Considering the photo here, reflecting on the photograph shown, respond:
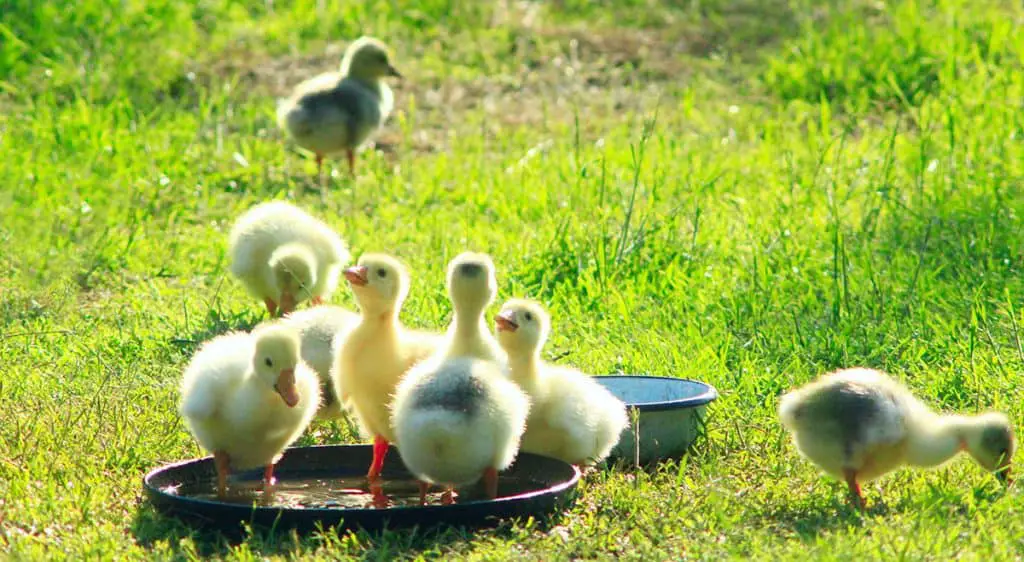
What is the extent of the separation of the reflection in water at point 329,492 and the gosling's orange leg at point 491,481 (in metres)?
0.18

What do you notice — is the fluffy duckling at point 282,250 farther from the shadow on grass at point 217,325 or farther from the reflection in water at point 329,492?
the reflection in water at point 329,492

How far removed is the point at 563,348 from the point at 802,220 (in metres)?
2.18

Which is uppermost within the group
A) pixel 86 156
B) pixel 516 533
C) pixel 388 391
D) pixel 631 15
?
pixel 631 15

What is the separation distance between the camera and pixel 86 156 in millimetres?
10023

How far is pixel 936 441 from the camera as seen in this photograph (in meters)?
4.98

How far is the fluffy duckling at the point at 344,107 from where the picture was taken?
33.1ft

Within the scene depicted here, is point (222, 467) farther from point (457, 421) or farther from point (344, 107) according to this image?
A: point (344, 107)

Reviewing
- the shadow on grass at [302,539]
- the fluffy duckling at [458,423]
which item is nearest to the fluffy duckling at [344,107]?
the fluffy duckling at [458,423]

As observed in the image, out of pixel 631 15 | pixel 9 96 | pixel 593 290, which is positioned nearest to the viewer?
pixel 593 290

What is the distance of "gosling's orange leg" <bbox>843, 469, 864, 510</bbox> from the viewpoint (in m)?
4.96

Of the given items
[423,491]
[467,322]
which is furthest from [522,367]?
[423,491]

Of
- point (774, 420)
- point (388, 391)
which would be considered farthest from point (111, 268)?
point (774, 420)

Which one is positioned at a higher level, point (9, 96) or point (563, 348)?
point (9, 96)

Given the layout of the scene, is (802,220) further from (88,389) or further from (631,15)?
(631,15)
